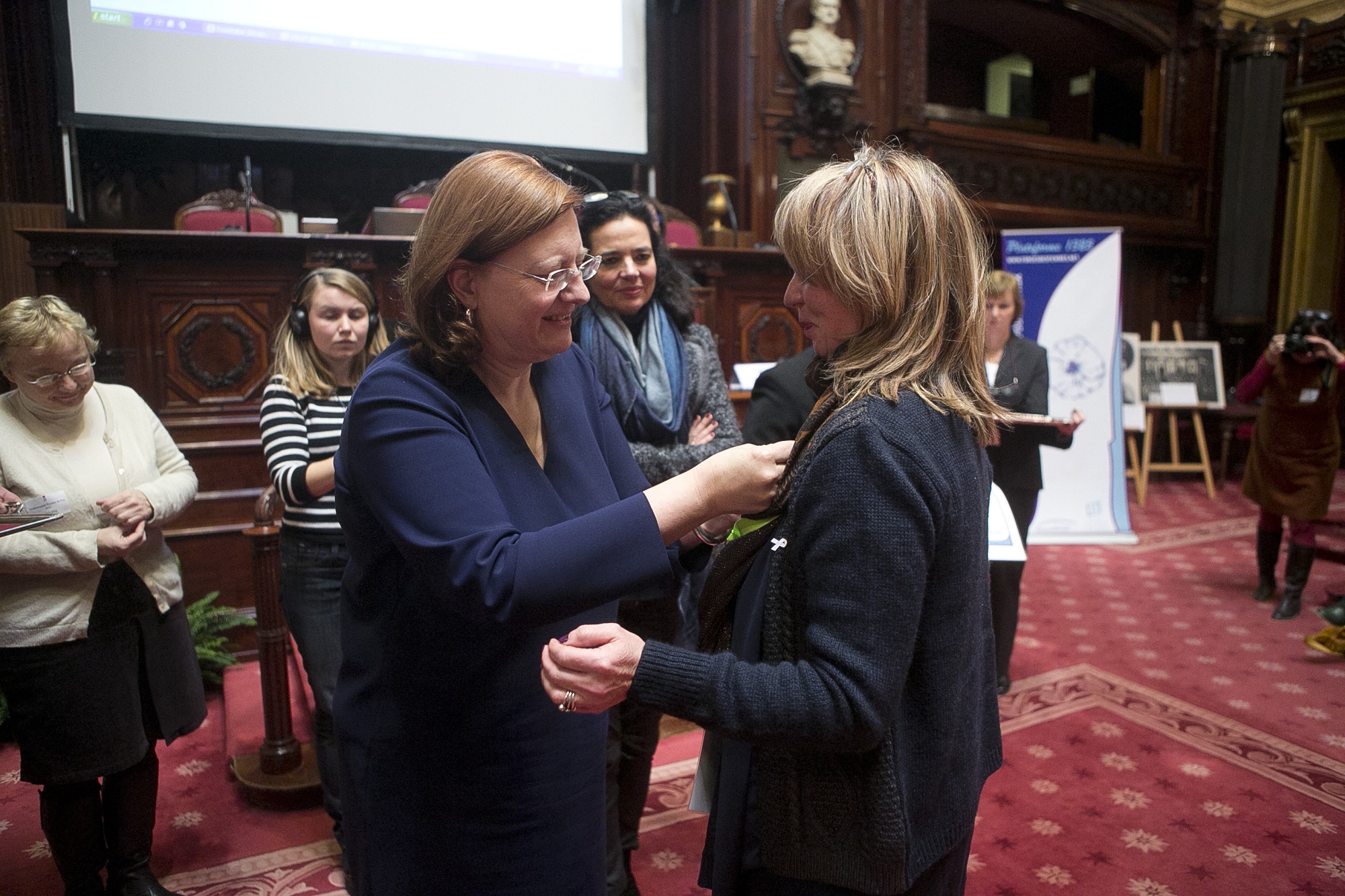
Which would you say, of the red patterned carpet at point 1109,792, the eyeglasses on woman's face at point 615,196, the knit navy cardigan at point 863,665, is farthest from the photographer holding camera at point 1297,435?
the knit navy cardigan at point 863,665

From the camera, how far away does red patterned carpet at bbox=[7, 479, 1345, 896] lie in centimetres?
227

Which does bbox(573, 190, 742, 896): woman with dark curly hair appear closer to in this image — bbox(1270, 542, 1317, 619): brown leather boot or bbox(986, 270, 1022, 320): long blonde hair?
bbox(986, 270, 1022, 320): long blonde hair

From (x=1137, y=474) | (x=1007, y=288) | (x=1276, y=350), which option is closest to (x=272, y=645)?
(x=1007, y=288)

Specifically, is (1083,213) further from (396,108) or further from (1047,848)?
(1047,848)

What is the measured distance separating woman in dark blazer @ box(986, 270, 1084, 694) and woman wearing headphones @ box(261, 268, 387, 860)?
2216 mm

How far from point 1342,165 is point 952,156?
144 inches

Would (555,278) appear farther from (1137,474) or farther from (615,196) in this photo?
(1137,474)

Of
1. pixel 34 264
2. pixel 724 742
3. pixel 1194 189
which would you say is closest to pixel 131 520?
pixel 724 742

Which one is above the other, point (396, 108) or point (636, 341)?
point (396, 108)

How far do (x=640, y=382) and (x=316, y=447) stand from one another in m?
0.84

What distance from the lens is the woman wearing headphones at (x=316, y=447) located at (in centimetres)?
217

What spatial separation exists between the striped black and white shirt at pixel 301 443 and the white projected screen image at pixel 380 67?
3.05 m

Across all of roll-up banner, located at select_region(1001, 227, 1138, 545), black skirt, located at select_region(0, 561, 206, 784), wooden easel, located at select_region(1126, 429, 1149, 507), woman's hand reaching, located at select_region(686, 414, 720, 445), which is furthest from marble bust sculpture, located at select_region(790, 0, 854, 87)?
black skirt, located at select_region(0, 561, 206, 784)

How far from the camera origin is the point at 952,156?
7.24m
